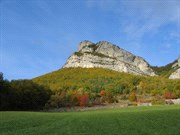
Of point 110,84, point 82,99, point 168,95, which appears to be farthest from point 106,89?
point 82,99

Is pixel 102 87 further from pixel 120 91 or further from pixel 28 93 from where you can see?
pixel 28 93

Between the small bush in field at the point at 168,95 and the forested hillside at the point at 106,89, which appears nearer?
the forested hillside at the point at 106,89

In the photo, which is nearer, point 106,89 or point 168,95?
point 168,95

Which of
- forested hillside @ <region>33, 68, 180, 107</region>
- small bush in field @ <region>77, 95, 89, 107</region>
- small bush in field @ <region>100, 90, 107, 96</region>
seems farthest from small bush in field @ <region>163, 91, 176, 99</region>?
small bush in field @ <region>77, 95, 89, 107</region>

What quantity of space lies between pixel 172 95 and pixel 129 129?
11825cm

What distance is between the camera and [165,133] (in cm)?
3106

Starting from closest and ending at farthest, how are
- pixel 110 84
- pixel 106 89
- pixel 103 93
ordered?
1. pixel 103 93
2. pixel 106 89
3. pixel 110 84

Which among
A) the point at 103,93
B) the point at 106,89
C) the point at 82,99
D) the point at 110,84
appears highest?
the point at 110,84

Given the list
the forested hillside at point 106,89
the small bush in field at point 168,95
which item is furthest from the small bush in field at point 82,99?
the small bush in field at point 168,95

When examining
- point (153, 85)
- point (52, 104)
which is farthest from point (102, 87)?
point (52, 104)

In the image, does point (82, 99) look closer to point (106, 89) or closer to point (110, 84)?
point (106, 89)

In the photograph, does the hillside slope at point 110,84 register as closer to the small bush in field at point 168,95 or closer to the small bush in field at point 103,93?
the small bush in field at point 103,93

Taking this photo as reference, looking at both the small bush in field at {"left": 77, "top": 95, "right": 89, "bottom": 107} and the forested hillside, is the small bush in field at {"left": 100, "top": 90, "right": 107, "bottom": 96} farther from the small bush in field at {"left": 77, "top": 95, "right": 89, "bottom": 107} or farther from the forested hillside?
the small bush in field at {"left": 77, "top": 95, "right": 89, "bottom": 107}

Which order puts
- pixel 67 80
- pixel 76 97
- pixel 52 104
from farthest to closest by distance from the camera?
pixel 67 80 < pixel 76 97 < pixel 52 104
